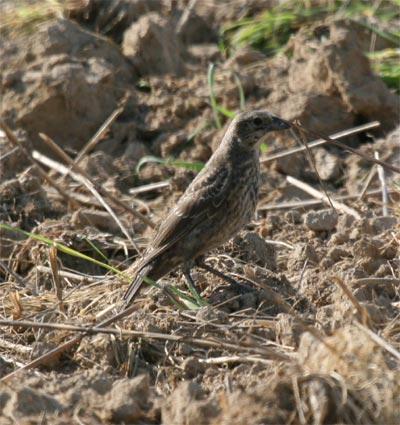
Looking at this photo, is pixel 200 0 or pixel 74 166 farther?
pixel 200 0

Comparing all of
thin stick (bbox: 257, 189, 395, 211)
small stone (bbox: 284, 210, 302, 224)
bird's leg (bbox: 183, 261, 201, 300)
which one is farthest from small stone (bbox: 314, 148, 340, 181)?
bird's leg (bbox: 183, 261, 201, 300)

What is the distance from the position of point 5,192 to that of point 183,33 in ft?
11.6

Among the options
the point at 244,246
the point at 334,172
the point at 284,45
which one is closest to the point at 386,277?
the point at 244,246

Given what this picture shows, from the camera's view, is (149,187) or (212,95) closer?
(149,187)

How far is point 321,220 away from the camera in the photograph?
7195 mm

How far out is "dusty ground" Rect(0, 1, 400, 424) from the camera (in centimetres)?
483

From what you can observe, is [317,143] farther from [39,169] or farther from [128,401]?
[128,401]

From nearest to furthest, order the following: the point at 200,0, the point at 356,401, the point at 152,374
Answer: the point at 356,401 < the point at 152,374 < the point at 200,0

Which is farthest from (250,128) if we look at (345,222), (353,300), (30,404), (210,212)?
(30,404)

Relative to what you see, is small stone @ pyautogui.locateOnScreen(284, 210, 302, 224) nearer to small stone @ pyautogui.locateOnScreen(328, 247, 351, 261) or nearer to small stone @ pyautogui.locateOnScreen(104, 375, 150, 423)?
small stone @ pyautogui.locateOnScreen(328, 247, 351, 261)

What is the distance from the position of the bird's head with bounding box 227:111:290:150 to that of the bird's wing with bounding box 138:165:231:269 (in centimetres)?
25

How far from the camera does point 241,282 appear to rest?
6664 millimetres

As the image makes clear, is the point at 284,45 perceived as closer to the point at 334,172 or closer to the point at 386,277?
the point at 334,172

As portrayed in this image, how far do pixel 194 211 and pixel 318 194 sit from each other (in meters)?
1.39
